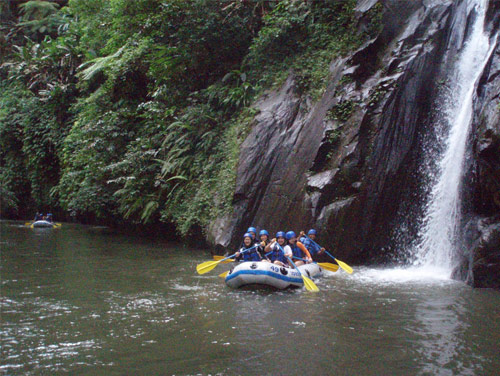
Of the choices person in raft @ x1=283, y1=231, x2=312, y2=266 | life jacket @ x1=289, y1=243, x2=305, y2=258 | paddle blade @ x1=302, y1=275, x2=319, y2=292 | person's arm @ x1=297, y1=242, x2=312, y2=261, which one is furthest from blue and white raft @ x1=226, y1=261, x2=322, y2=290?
life jacket @ x1=289, y1=243, x2=305, y2=258

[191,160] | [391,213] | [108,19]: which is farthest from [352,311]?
[108,19]

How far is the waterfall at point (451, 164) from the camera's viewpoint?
11242mm

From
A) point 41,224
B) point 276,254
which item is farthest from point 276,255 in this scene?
point 41,224

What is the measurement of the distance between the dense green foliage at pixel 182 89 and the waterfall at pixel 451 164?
2.97 m

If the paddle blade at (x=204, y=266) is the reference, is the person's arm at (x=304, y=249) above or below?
above

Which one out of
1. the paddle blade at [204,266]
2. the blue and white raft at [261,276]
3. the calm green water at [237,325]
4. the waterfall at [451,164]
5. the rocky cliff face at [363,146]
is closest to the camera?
the calm green water at [237,325]

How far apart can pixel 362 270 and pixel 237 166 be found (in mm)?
5119

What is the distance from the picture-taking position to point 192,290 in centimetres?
939

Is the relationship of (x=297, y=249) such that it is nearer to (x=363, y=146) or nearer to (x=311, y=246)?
(x=311, y=246)

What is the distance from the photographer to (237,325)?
22.7 feet

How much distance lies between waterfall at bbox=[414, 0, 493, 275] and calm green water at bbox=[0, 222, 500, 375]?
0.91 meters

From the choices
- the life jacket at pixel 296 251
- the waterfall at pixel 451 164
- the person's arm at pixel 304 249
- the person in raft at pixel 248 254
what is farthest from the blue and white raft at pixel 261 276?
the waterfall at pixel 451 164

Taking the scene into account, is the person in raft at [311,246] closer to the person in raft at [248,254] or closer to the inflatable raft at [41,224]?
the person in raft at [248,254]

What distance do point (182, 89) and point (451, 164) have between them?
11.3 metres
